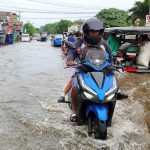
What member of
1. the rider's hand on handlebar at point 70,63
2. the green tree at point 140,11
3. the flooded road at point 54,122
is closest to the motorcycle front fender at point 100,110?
the flooded road at point 54,122

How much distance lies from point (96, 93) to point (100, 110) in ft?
0.81

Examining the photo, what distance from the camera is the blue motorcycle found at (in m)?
5.59

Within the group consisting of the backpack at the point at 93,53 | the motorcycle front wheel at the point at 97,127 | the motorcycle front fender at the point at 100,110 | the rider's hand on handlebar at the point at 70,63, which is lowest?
the motorcycle front wheel at the point at 97,127

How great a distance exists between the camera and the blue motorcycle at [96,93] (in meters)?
5.59

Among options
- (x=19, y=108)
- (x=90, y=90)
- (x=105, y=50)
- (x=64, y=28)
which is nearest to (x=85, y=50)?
(x=105, y=50)

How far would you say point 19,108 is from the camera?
8.05m

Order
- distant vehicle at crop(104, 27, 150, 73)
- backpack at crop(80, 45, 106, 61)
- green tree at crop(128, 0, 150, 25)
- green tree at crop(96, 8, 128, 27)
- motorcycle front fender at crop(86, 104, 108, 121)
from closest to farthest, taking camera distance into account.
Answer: motorcycle front fender at crop(86, 104, 108, 121) < backpack at crop(80, 45, 106, 61) < distant vehicle at crop(104, 27, 150, 73) < green tree at crop(128, 0, 150, 25) < green tree at crop(96, 8, 128, 27)

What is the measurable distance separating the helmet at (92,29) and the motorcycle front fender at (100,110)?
3.67 feet

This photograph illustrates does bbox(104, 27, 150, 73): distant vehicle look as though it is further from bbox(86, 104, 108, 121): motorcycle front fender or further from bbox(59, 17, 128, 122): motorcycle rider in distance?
bbox(86, 104, 108, 121): motorcycle front fender

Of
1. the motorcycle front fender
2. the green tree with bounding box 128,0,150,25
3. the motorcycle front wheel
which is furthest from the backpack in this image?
the green tree with bounding box 128,0,150,25

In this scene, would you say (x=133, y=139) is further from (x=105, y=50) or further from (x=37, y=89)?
(x=37, y=89)

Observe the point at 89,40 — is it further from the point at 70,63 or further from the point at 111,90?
the point at 111,90

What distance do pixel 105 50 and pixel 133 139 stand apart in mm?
1518

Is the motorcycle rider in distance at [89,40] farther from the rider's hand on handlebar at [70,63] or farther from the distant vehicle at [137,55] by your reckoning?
the distant vehicle at [137,55]
